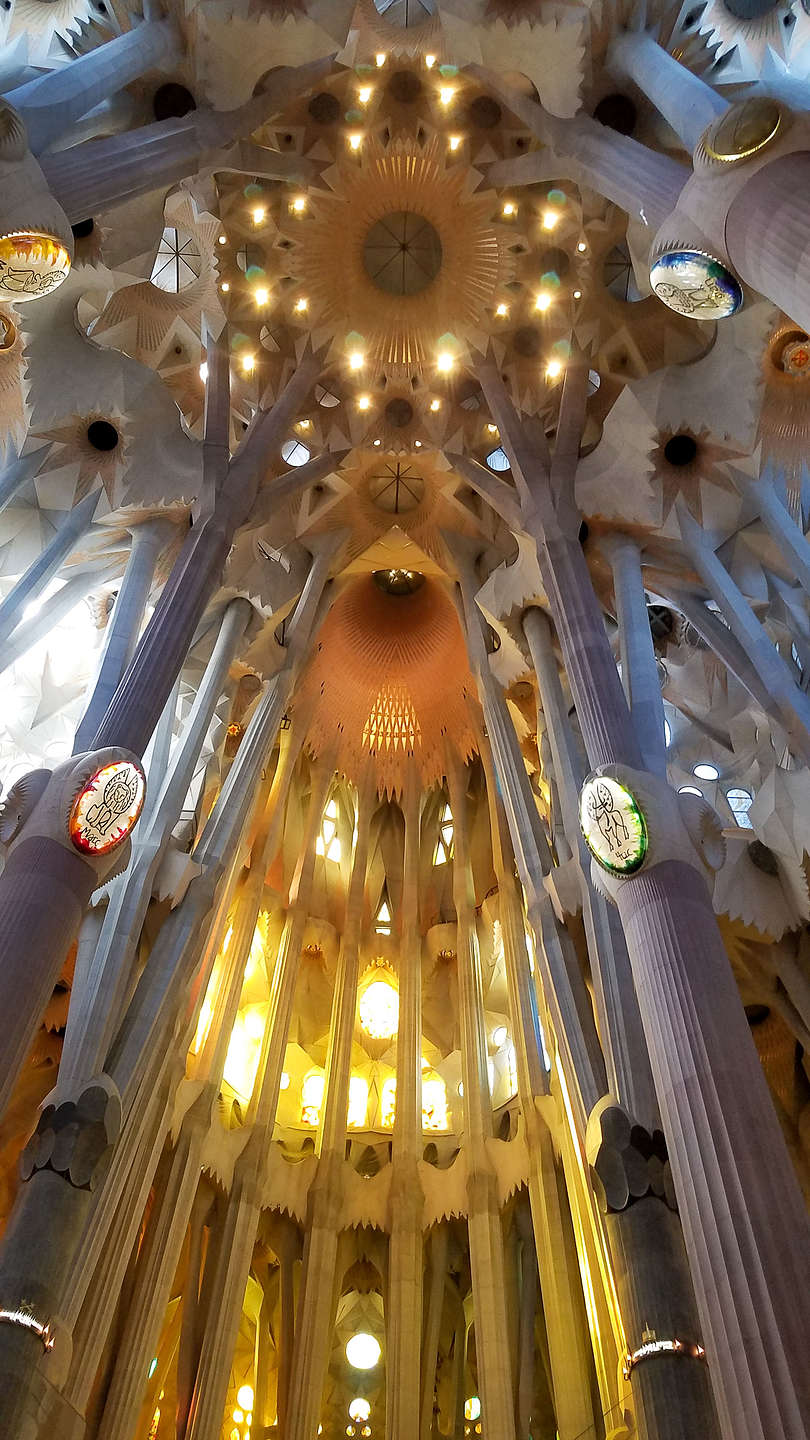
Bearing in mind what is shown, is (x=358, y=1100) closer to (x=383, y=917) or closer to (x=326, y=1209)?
(x=326, y=1209)

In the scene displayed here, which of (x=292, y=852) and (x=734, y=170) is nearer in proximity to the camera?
(x=734, y=170)

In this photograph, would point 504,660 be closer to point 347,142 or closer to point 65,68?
point 347,142

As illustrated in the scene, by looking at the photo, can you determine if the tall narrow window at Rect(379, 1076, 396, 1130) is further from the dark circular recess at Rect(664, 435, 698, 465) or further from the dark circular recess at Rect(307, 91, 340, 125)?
the dark circular recess at Rect(307, 91, 340, 125)

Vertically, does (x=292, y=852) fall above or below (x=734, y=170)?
above

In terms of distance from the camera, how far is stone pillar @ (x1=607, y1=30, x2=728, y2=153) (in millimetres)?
7750

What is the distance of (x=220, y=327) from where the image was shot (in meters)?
14.4

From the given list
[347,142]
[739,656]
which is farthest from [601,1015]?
[347,142]

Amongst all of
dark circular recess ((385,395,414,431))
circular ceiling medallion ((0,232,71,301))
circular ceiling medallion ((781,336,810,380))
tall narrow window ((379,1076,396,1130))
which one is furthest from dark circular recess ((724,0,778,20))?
tall narrow window ((379,1076,396,1130))

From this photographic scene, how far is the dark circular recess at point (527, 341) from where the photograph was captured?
1532 cm

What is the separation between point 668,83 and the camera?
8531mm

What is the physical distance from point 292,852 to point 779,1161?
1462 cm

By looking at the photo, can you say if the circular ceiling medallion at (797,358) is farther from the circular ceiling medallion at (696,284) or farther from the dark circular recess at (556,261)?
the circular ceiling medallion at (696,284)

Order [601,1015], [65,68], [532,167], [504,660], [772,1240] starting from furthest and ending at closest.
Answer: [504,660] → [532,167] → [601,1015] → [65,68] → [772,1240]

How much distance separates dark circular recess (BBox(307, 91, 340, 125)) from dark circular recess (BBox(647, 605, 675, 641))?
8.85 m
